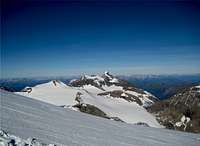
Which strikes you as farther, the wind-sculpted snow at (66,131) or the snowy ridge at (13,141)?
the wind-sculpted snow at (66,131)

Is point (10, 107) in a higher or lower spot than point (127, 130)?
higher

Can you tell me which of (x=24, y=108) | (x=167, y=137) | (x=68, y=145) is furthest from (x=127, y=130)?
(x=68, y=145)

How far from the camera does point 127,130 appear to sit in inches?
670

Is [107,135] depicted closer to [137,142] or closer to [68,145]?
[137,142]

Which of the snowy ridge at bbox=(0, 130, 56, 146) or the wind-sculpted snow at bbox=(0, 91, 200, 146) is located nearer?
the snowy ridge at bbox=(0, 130, 56, 146)

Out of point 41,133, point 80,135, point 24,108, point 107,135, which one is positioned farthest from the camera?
point 24,108

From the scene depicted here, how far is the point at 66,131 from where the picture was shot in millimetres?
13758

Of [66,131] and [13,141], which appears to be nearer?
[13,141]

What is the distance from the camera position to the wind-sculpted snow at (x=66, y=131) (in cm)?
1216

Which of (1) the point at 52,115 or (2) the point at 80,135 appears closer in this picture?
(2) the point at 80,135

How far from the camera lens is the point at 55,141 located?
1170 centimetres

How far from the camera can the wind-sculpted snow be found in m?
12.2

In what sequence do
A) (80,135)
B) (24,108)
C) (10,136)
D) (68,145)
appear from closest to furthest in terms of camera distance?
(10,136), (68,145), (80,135), (24,108)

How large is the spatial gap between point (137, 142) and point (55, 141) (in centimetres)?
390
